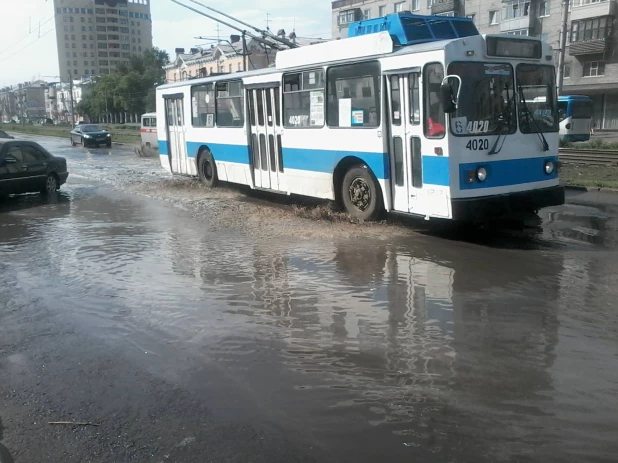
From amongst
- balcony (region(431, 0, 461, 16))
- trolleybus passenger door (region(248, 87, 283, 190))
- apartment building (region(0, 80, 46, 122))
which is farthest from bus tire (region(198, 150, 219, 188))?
apartment building (region(0, 80, 46, 122))

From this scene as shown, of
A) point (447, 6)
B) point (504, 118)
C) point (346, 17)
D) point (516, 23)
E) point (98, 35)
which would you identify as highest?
point (98, 35)

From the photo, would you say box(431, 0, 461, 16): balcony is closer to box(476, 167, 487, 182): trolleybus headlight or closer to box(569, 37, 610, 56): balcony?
box(569, 37, 610, 56): balcony

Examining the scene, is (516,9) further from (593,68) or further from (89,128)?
(89,128)

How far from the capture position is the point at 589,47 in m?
49.7

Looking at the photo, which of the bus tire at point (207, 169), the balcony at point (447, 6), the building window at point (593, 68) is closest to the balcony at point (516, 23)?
the balcony at point (447, 6)

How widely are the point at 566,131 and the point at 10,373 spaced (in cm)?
3259

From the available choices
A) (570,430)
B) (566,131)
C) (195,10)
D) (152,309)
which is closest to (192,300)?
(152,309)

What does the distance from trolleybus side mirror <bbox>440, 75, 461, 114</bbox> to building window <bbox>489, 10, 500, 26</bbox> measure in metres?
52.4

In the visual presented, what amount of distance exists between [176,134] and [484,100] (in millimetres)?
10810

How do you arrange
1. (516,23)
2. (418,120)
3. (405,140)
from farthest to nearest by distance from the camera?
(516,23) → (405,140) → (418,120)

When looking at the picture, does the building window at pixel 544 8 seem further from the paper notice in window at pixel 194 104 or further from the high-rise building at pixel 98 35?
the high-rise building at pixel 98 35

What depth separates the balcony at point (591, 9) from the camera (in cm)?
4856

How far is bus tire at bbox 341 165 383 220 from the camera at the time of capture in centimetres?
1059

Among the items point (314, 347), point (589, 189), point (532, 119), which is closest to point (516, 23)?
point (589, 189)
